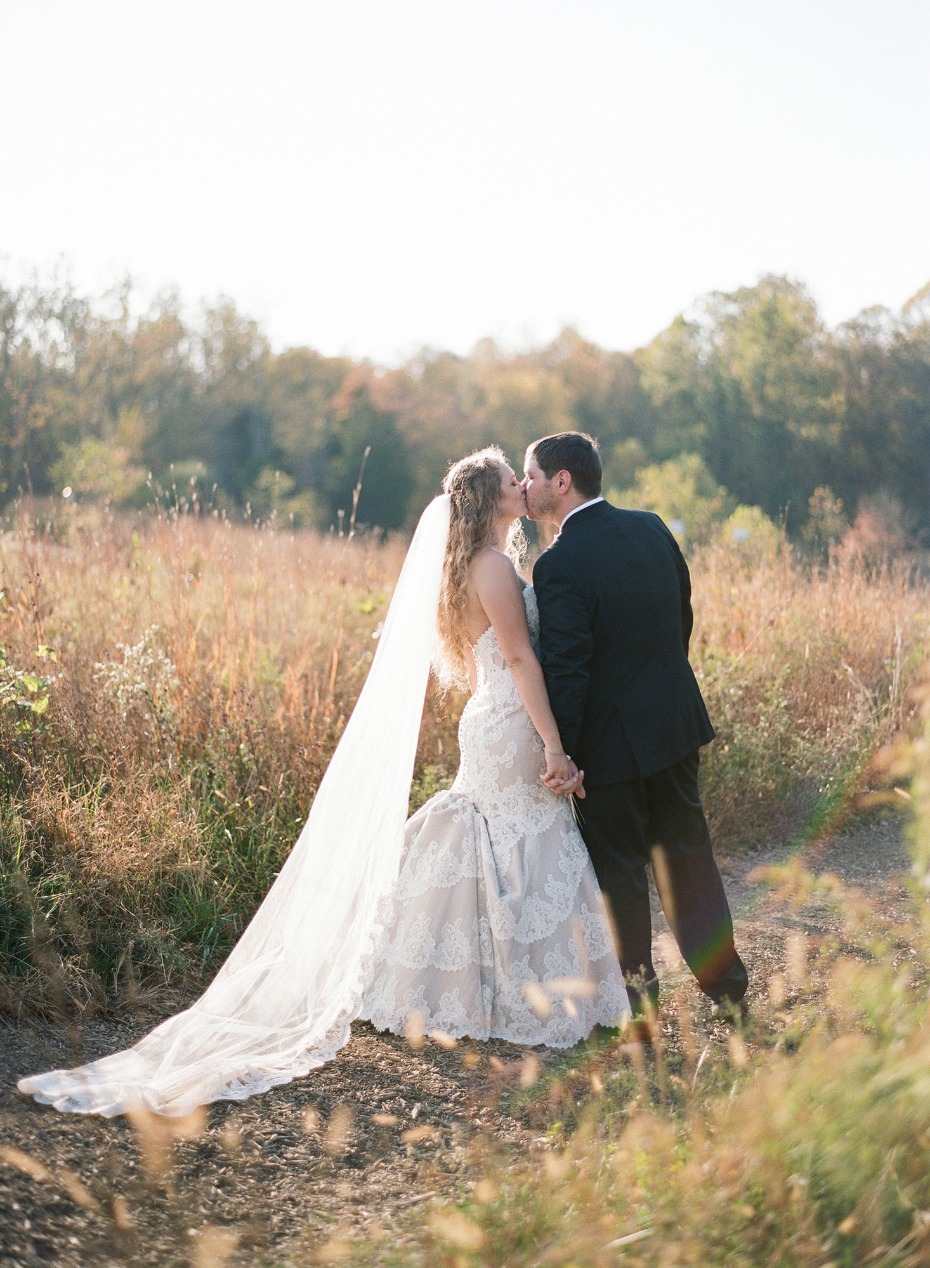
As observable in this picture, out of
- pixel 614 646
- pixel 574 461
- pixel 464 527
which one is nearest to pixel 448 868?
pixel 614 646

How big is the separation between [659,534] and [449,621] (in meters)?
0.78

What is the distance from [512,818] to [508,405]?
37.7 meters

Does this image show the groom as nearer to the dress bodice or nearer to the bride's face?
the bride's face

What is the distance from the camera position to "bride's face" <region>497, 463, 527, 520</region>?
3824mm

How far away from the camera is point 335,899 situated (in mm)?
3848

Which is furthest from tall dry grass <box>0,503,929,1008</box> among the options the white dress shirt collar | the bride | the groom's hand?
the white dress shirt collar

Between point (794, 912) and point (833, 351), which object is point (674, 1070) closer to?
point (794, 912)

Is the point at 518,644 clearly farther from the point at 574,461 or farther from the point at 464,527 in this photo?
the point at 574,461

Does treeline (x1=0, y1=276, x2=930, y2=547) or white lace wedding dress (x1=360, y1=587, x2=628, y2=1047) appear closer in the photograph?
white lace wedding dress (x1=360, y1=587, x2=628, y2=1047)

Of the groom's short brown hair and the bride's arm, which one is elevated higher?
the groom's short brown hair

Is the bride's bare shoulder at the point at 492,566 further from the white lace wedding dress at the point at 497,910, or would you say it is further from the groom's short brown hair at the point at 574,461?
the groom's short brown hair at the point at 574,461

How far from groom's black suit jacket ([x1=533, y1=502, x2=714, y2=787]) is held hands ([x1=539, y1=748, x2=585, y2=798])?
0.06 meters

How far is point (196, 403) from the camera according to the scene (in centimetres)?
3694

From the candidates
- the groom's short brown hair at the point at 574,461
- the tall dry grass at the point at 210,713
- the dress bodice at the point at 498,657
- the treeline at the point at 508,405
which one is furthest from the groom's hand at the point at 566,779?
the treeline at the point at 508,405
